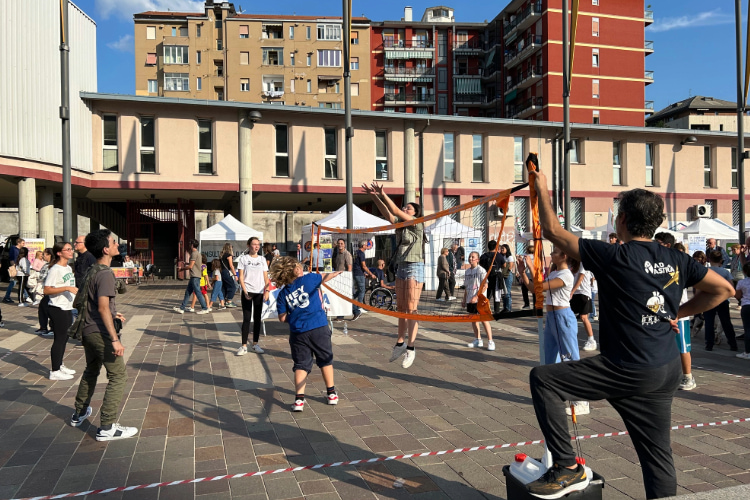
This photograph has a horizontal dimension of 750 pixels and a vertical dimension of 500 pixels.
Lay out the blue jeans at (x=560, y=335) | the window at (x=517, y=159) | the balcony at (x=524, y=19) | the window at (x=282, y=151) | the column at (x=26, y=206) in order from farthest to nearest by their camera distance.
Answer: the balcony at (x=524, y=19) → the window at (x=517, y=159) → the window at (x=282, y=151) → the column at (x=26, y=206) → the blue jeans at (x=560, y=335)

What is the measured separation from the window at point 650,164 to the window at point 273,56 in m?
43.2

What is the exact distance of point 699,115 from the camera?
6184 centimetres

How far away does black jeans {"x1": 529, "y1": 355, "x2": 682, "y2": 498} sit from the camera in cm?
286

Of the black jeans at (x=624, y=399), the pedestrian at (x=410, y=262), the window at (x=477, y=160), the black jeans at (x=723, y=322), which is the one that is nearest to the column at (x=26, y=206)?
the pedestrian at (x=410, y=262)

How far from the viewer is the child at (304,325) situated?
5.76m

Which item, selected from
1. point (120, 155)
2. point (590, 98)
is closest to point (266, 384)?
point (120, 155)

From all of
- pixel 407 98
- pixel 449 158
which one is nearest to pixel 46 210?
pixel 449 158

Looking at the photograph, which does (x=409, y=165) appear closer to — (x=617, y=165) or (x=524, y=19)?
(x=617, y=165)

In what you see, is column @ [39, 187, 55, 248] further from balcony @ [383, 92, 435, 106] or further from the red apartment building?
balcony @ [383, 92, 435, 106]

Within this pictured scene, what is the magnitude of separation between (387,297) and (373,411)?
7.25 m

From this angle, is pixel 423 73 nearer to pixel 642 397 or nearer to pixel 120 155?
pixel 120 155

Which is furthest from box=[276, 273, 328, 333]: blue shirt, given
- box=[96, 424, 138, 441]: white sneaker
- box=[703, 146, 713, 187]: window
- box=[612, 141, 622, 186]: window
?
box=[703, 146, 713, 187]: window

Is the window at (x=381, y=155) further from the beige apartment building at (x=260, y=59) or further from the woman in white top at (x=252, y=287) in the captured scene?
the beige apartment building at (x=260, y=59)

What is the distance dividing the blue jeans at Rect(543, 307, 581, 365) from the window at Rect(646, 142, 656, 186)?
2615cm
